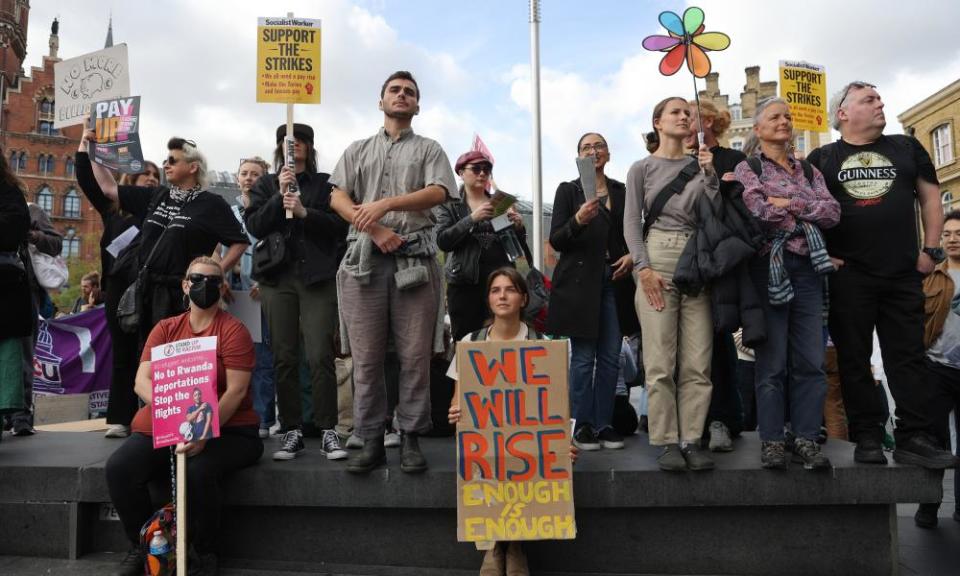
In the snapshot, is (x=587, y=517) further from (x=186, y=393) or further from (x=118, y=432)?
(x=118, y=432)

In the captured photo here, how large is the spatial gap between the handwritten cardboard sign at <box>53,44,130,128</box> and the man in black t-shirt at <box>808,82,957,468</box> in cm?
514

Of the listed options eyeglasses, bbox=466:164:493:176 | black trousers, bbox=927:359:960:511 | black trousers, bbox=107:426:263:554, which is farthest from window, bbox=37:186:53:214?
black trousers, bbox=927:359:960:511

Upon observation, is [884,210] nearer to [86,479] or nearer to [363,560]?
[363,560]

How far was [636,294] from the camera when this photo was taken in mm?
4012

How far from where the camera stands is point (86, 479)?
12.6ft

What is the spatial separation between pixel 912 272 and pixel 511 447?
8.04 ft

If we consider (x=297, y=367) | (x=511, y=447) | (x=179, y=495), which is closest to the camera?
(x=179, y=495)

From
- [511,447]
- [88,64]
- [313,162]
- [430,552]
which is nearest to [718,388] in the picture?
[511,447]

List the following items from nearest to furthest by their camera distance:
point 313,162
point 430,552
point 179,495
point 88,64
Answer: point 179,495
point 430,552
point 313,162
point 88,64

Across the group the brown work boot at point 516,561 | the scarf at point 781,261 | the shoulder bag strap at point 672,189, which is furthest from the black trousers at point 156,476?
the scarf at point 781,261

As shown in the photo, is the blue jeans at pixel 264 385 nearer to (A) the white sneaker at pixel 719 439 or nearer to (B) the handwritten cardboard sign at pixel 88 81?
(B) the handwritten cardboard sign at pixel 88 81

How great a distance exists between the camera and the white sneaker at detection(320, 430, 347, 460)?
394 centimetres

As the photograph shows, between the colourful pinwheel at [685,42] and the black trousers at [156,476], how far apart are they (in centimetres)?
346

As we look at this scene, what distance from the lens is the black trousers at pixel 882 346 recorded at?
3739 mm
